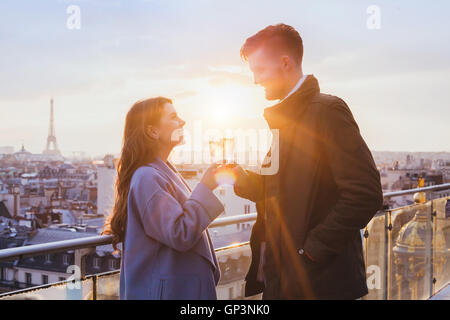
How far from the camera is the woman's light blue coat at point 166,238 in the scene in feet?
4.93

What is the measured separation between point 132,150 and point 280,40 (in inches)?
24.3

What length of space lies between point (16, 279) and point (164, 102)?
0.79 metres

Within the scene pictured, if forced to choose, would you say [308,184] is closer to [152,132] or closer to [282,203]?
[282,203]

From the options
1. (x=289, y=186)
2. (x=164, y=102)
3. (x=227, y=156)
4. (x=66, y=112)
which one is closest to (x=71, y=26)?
(x=164, y=102)

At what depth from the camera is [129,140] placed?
1.65 m

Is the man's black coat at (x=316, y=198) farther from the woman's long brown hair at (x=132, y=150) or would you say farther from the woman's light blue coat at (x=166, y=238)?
the woman's long brown hair at (x=132, y=150)

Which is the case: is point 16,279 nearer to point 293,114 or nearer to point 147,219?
point 147,219

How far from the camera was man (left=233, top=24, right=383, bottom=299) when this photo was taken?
146 centimetres

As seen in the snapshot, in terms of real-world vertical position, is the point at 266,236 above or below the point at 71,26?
below

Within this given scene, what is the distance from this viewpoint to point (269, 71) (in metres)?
1.57

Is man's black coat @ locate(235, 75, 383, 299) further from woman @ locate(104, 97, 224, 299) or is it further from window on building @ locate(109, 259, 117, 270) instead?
window on building @ locate(109, 259, 117, 270)

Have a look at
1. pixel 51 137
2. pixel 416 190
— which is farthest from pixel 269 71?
pixel 51 137

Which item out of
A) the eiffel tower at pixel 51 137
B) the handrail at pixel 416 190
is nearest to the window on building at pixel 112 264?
the handrail at pixel 416 190

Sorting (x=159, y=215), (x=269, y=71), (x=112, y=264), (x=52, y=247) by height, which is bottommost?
(x=112, y=264)
